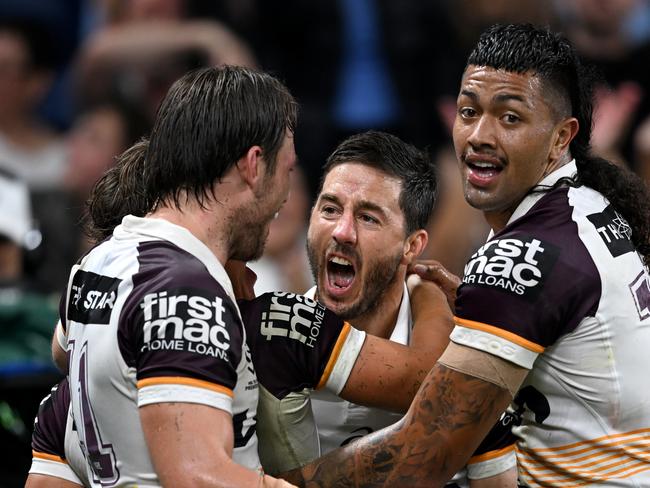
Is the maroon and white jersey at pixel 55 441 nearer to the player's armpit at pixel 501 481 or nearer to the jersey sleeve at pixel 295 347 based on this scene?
the jersey sleeve at pixel 295 347

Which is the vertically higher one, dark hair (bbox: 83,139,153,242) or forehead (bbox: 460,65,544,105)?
forehead (bbox: 460,65,544,105)

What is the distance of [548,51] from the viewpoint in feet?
11.8

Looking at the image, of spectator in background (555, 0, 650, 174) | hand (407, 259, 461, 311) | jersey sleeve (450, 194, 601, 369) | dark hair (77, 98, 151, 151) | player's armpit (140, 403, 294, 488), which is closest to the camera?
player's armpit (140, 403, 294, 488)

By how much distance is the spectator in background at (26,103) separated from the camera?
8453 mm

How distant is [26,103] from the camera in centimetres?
863

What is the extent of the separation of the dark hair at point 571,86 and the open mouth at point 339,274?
2.86ft

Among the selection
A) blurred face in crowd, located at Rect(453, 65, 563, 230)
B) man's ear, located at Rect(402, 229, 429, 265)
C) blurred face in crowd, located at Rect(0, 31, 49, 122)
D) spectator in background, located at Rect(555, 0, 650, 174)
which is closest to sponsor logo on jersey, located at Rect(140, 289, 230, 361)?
blurred face in crowd, located at Rect(453, 65, 563, 230)

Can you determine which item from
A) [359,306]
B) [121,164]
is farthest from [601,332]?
[121,164]

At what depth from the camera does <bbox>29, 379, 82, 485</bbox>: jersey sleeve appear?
3697 millimetres

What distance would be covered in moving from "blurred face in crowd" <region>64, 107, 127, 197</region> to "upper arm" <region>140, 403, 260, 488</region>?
17.4 feet

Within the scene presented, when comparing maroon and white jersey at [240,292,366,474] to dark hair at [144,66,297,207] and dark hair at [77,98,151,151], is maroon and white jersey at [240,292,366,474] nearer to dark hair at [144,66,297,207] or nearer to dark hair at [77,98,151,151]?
dark hair at [144,66,297,207]

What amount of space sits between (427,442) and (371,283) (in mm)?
861

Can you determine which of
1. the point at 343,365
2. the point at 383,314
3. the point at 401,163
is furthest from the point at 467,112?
the point at 343,365

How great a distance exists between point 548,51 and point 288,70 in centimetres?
482
